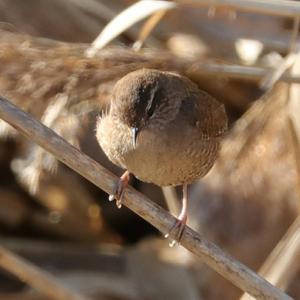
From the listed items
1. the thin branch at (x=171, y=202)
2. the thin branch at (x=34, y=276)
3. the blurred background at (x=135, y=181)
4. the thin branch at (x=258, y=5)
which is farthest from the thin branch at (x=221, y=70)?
the thin branch at (x=34, y=276)

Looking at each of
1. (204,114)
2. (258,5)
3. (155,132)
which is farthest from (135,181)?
(258,5)

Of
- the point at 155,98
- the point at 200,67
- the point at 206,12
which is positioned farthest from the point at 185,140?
the point at 206,12

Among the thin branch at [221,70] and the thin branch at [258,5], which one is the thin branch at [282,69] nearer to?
the thin branch at [221,70]

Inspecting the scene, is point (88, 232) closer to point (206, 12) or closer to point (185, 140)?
point (206, 12)

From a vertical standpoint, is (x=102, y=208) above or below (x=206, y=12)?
below

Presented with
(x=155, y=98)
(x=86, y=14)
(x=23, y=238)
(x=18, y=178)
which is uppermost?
(x=155, y=98)

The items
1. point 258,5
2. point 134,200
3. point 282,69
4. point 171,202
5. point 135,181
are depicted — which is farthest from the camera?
point 135,181

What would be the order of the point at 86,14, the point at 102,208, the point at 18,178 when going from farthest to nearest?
1. the point at 102,208
2. the point at 18,178
3. the point at 86,14

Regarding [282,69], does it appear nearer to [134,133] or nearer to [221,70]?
[221,70]
